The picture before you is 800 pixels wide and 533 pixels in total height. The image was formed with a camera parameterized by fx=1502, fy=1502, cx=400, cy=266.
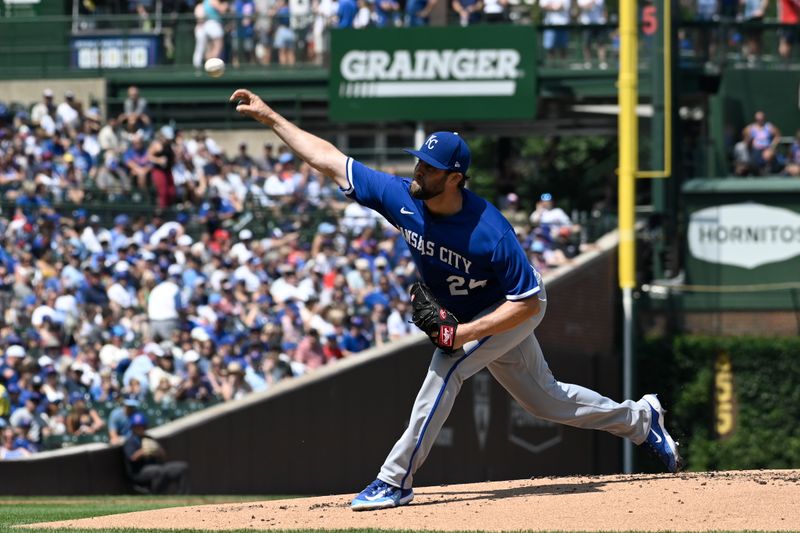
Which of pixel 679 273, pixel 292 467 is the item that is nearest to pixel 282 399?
pixel 292 467

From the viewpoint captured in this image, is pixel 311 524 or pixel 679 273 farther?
pixel 679 273

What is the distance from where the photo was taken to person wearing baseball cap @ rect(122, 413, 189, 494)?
15578 millimetres

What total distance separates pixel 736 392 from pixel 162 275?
8.78m

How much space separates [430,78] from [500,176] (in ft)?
8.39

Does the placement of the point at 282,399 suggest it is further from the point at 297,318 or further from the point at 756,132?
the point at 756,132

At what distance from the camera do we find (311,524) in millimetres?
7641

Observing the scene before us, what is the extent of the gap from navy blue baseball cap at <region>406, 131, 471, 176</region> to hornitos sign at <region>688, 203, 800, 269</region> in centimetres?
1519

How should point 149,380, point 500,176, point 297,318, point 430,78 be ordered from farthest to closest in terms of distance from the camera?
point 500,176
point 430,78
point 297,318
point 149,380

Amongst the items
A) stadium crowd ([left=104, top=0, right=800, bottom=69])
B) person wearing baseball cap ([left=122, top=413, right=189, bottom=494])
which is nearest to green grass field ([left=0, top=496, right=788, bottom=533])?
person wearing baseball cap ([left=122, top=413, right=189, bottom=494])

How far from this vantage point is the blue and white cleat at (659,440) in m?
8.95

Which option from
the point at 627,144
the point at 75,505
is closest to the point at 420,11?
the point at 627,144

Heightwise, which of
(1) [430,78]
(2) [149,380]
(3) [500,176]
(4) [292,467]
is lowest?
(4) [292,467]

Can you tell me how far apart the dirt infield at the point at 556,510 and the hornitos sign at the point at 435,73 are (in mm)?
15557

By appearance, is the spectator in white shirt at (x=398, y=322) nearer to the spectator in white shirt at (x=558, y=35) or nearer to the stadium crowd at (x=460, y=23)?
the stadium crowd at (x=460, y=23)
